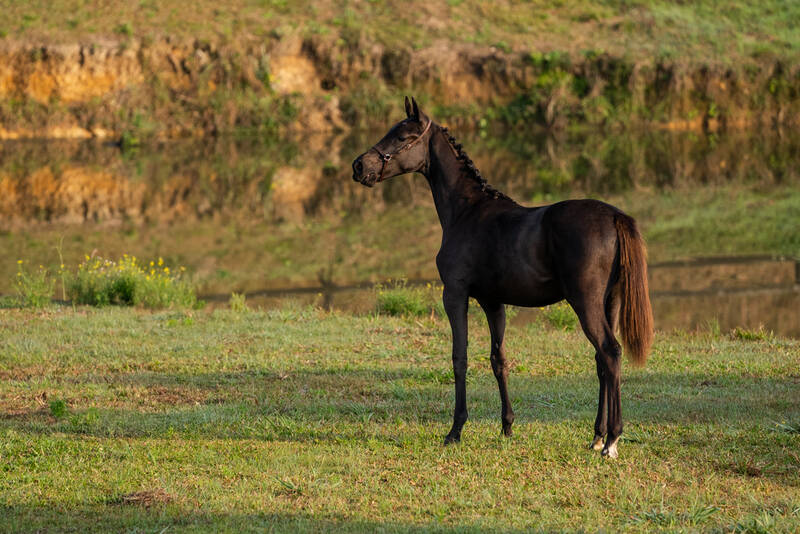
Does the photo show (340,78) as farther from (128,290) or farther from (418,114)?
(418,114)

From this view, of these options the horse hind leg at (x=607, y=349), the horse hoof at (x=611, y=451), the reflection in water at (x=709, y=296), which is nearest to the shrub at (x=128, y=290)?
the reflection in water at (x=709, y=296)

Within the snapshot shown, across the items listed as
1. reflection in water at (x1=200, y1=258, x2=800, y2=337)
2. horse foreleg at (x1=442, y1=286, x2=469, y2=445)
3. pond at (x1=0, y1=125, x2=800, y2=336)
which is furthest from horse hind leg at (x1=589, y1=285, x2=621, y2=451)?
pond at (x1=0, y1=125, x2=800, y2=336)

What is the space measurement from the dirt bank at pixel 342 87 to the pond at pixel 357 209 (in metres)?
2.99

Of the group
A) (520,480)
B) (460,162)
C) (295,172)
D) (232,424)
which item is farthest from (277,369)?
(295,172)

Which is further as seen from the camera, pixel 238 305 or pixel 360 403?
pixel 238 305

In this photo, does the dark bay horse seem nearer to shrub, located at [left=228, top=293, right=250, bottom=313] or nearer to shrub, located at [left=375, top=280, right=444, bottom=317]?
shrub, located at [left=375, top=280, right=444, bottom=317]

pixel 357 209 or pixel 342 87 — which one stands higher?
pixel 342 87

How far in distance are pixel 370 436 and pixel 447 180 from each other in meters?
2.40

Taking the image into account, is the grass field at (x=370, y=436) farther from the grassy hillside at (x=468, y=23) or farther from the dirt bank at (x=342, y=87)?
the grassy hillside at (x=468, y=23)

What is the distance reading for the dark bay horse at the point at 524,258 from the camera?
26.1ft

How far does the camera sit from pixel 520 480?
301 inches

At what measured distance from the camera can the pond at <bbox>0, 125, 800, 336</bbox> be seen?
19812 mm

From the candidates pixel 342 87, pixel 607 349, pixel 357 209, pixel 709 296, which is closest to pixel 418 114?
pixel 607 349

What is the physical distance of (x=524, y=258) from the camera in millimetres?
8234
